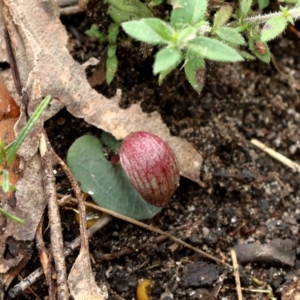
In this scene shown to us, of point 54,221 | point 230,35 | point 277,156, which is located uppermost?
point 230,35

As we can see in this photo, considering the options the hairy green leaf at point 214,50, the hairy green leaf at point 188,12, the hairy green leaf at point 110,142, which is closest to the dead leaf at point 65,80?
the hairy green leaf at point 110,142

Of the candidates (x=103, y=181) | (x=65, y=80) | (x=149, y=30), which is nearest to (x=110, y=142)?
(x=103, y=181)

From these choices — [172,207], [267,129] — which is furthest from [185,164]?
[267,129]

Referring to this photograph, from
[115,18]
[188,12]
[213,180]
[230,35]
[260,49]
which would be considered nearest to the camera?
[188,12]

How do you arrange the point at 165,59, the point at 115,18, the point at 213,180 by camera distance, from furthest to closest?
the point at 213,180
the point at 115,18
the point at 165,59

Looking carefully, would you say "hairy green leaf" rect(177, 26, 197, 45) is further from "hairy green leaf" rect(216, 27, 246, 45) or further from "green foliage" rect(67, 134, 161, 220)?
"green foliage" rect(67, 134, 161, 220)

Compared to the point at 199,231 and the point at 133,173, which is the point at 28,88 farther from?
the point at 199,231

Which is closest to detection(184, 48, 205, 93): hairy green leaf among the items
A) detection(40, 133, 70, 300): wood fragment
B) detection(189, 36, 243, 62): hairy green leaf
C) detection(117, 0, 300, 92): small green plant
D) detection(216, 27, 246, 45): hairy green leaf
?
detection(117, 0, 300, 92): small green plant

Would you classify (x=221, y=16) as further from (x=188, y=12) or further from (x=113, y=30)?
(x=113, y=30)
